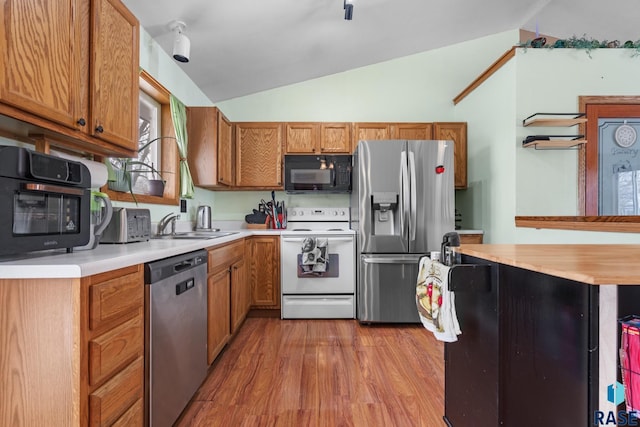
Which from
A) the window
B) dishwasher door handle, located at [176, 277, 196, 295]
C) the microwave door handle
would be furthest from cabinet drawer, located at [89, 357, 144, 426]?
the window

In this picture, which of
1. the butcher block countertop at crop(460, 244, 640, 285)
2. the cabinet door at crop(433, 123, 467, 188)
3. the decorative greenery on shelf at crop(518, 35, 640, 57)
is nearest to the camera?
the butcher block countertop at crop(460, 244, 640, 285)

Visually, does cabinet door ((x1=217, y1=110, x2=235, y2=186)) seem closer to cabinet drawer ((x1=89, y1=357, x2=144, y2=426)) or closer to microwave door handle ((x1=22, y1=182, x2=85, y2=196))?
microwave door handle ((x1=22, y1=182, x2=85, y2=196))

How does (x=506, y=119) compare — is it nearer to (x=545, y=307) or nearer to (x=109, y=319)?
(x=545, y=307)

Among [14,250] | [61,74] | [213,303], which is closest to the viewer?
[14,250]

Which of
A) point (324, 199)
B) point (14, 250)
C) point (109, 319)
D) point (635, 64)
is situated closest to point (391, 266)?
point (324, 199)

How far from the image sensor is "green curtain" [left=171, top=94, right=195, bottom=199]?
267cm

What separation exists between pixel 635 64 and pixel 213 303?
4112 millimetres

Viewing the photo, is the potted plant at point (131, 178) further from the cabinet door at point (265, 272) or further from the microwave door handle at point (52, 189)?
the cabinet door at point (265, 272)

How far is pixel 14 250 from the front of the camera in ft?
3.04

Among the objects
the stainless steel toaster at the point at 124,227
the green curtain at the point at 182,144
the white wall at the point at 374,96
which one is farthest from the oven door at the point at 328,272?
the stainless steel toaster at the point at 124,227

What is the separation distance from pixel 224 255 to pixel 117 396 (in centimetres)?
126

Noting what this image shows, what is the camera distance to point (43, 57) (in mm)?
1111

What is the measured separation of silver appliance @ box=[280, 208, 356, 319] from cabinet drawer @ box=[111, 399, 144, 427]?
6.41ft

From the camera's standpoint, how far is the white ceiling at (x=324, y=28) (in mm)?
2291
